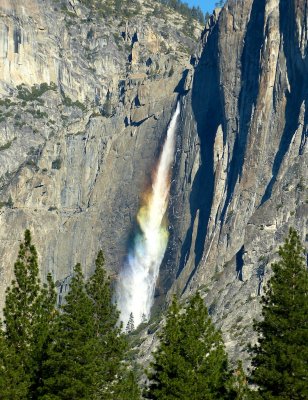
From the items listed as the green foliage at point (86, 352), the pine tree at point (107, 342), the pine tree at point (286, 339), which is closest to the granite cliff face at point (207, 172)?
the pine tree at point (107, 342)

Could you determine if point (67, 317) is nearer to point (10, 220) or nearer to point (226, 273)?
point (226, 273)

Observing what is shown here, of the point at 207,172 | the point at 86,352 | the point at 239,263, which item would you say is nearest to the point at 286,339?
the point at 86,352

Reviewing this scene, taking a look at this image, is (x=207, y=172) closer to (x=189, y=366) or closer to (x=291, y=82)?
(x=291, y=82)

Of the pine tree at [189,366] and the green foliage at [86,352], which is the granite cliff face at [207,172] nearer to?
the green foliage at [86,352]

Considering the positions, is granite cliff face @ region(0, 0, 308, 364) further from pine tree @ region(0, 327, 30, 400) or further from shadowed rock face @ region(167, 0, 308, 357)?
pine tree @ region(0, 327, 30, 400)

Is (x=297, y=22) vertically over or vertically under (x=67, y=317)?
over

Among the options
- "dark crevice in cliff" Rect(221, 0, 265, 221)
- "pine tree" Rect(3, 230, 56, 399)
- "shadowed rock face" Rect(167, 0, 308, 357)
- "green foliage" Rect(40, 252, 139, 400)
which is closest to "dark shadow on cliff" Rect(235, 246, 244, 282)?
"shadowed rock face" Rect(167, 0, 308, 357)

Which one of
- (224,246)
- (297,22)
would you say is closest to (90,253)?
(224,246)
